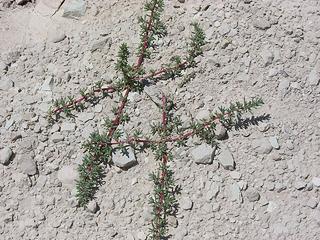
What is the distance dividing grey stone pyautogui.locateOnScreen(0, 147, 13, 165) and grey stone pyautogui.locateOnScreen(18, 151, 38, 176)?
7 centimetres

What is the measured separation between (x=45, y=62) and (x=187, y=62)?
3.49ft

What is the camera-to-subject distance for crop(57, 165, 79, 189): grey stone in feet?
11.8

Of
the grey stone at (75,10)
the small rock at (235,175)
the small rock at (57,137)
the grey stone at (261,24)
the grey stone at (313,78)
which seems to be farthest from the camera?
the grey stone at (75,10)

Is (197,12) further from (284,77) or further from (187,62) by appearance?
(284,77)

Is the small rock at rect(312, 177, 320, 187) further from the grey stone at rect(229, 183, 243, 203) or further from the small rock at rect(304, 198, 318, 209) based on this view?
the grey stone at rect(229, 183, 243, 203)

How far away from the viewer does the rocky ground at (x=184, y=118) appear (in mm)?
3488

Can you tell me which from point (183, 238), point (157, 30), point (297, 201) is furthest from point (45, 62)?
point (297, 201)

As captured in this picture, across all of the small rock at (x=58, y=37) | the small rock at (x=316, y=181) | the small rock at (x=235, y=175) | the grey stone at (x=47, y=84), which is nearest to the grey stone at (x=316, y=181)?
the small rock at (x=316, y=181)

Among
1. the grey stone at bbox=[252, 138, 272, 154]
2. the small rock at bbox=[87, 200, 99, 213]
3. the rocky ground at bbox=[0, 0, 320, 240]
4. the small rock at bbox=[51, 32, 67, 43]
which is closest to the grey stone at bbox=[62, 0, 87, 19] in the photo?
the rocky ground at bbox=[0, 0, 320, 240]

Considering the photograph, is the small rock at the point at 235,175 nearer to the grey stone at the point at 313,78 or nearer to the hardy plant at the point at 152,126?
the hardy plant at the point at 152,126

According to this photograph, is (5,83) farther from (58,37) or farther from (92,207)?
(92,207)

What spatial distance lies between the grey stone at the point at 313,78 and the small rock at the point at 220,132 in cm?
74

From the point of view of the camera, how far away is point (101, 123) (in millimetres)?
3809

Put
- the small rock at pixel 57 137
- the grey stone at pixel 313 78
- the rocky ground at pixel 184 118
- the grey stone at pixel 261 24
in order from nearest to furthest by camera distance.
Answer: the rocky ground at pixel 184 118 < the small rock at pixel 57 137 < the grey stone at pixel 313 78 < the grey stone at pixel 261 24
